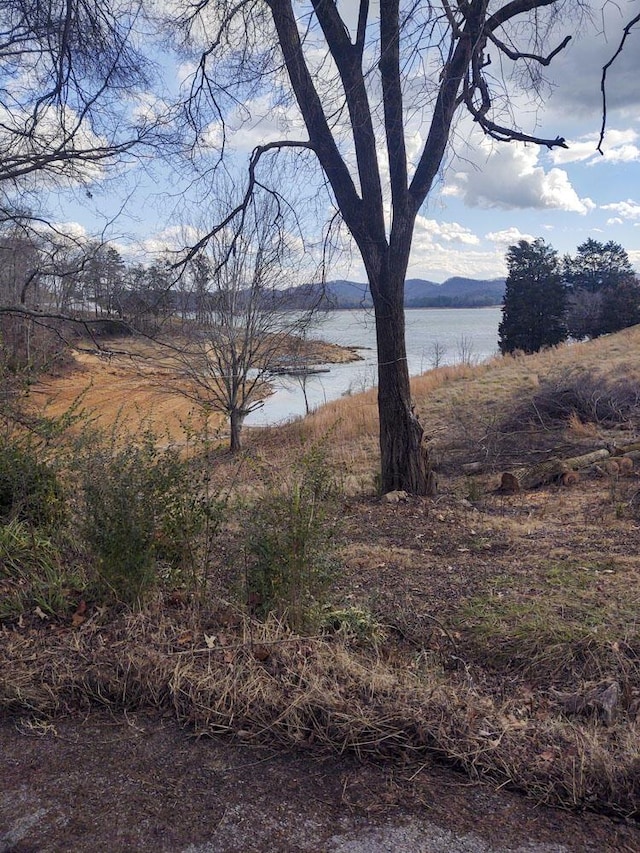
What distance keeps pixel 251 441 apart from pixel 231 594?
60.1ft

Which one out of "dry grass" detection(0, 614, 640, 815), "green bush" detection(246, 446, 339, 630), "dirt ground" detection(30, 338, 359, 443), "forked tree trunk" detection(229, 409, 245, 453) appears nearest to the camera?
"dry grass" detection(0, 614, 640, 815)

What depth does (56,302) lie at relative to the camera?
919 centimetres

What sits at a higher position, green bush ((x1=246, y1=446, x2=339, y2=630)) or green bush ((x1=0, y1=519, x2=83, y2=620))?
green bush ((x1=246, y1=446, x2=339, y2=630))

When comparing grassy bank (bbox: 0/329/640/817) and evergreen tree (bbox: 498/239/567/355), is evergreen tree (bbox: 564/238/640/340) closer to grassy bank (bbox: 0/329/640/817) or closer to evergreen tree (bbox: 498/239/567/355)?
evergreen tree (bbox: 498/239/567/355)

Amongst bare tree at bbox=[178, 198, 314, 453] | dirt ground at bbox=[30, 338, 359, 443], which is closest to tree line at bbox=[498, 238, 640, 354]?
dirt ground at bbox=[30, 338, 359, 443]

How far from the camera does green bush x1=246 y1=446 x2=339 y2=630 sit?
11.9 ft

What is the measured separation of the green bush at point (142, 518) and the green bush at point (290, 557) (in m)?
0.38

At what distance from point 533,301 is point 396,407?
40013 millimetres

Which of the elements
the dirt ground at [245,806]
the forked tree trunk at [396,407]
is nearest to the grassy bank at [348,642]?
the dirt ground at [245,806]

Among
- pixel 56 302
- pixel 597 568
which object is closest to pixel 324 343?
pixel 56 302

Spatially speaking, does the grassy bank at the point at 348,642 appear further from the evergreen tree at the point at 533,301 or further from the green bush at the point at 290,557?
the evergreen tree at the point at 533,301

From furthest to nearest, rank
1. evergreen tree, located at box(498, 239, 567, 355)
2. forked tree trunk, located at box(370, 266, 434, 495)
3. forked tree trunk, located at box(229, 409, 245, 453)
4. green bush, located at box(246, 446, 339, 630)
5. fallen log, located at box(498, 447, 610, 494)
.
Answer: evergreen tree, located at box(498, 239, 567, 355), forked tree trunk, located at box(229, 409, 245, 453), fallen log, located at box(498, 447, 610, 494), forked tree trunk, located at box(370, 266, 434, 495), green bush, located at box(246, 446, 339, 630)

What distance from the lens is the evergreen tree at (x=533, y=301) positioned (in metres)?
45.3

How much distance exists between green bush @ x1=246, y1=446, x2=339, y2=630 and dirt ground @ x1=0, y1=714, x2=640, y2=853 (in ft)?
3.09
